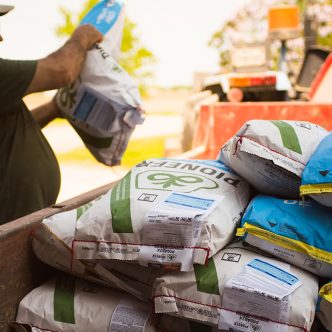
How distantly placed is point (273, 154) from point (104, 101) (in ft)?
3.30

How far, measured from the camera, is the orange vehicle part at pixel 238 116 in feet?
12.0

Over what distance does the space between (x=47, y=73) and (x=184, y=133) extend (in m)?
4.39

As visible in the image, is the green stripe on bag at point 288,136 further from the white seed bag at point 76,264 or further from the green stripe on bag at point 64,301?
the green stripe on bag at point 64,301

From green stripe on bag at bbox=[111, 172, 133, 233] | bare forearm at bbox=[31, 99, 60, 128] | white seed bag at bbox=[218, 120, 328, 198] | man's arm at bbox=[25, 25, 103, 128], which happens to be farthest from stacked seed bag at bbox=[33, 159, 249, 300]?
bare forearm at bbox=[31, 99, 60, 128]

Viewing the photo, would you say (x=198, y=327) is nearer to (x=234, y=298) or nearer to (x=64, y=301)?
(x=234, y=298)

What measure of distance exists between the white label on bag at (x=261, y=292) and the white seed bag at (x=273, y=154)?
32 centimetres

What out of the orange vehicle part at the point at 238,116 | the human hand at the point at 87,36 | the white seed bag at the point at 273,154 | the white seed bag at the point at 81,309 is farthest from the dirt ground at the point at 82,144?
the white seed bag at the point at 81,309

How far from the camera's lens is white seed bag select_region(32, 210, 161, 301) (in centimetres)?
150

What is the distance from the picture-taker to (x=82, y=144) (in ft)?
36.7

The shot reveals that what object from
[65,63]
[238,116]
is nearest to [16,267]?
[65,63]

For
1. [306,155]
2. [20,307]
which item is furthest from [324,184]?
[20,307]

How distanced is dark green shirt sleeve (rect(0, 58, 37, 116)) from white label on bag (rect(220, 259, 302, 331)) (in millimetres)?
1196

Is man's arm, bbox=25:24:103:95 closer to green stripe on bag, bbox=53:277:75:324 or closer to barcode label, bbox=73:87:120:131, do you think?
barcode label, bbox=73:87:120:131

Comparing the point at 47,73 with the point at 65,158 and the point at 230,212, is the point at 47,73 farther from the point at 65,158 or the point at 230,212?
the point at 65,158
